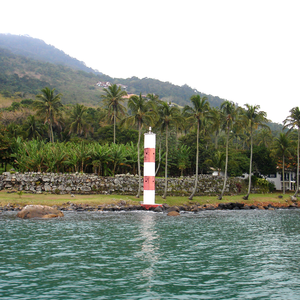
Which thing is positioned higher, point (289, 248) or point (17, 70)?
point (17, 70)

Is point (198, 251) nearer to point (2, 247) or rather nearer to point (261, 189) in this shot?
point (2, 247)

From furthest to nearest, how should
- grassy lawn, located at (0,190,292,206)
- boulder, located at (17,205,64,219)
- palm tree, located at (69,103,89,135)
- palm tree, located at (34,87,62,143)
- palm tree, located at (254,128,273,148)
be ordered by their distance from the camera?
1. palm tree, located at (254,128,273,148)
2. palm tree, located at (69,103,89,135)
3. palm tree, located at (34,87,62,143)
4. grassy lawn, located at (0,190,292,206)
5. boulder, located at (17,205,64,219)

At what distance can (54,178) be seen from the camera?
137ft

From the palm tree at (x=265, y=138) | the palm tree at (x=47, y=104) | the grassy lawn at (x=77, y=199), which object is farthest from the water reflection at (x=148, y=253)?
the palm tree at (x=265, y=138)

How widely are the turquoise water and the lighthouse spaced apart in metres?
13.6

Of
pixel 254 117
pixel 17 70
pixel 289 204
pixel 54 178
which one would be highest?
pixel 17 70

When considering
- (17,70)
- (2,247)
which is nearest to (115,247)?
(2,247)

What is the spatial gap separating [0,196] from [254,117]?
3323 centimetres

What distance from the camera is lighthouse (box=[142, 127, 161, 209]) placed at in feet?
118

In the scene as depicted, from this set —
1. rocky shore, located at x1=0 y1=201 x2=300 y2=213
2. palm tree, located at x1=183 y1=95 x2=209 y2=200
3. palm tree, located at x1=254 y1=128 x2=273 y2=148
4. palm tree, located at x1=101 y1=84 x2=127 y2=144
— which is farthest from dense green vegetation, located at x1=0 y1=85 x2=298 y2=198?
palm tree, located at x1=254 y1=128 x2=273 y2=148

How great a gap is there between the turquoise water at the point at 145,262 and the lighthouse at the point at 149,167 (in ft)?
44.7

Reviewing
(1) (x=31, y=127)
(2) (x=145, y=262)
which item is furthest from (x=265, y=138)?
(2) (x=145, y=262)

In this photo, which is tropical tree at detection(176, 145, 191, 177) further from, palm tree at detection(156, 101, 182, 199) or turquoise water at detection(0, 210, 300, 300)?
turquoise water at detection(0, 210, 300, 300)

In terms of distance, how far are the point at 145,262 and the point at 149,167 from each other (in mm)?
22900
